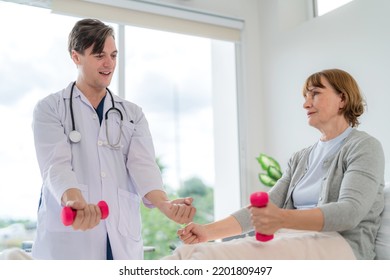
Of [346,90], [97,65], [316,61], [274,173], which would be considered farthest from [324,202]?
[316,61]

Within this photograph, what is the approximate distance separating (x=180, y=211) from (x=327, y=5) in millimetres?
2162

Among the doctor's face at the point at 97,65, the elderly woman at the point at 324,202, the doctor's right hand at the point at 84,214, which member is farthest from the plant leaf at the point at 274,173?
the doctor's right hand at the point at 84,214

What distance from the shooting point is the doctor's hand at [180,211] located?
5.34ft

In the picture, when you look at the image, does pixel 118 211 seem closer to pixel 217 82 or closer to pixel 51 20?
pixel 51 20

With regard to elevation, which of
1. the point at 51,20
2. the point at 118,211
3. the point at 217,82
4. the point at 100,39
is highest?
the point at 51,20

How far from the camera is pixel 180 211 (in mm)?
1627

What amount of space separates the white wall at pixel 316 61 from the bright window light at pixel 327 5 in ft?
0.51

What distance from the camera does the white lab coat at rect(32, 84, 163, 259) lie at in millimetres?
1571

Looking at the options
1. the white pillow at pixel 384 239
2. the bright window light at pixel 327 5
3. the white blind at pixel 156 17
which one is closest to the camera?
the white pillow at pixel 384 239

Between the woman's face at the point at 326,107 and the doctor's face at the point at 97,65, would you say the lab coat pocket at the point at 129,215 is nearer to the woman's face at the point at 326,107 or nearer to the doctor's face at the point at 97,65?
the doctor's face at the point at 97,65

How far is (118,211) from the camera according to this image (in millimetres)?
1644

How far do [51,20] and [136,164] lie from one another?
1.54 meters

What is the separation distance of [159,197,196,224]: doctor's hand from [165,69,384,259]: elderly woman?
4 cm

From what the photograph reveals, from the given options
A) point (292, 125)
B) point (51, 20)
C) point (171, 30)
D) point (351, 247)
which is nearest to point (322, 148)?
point (351, 247)
